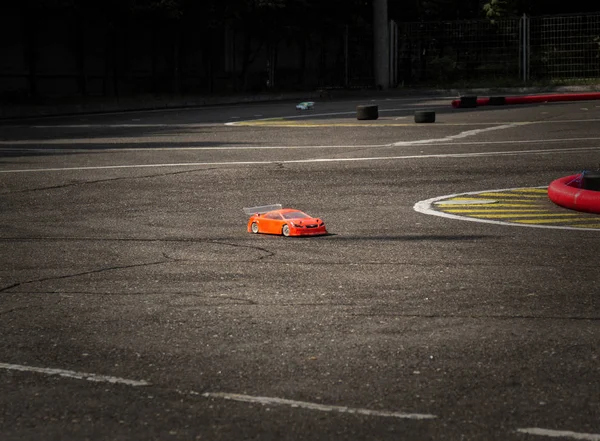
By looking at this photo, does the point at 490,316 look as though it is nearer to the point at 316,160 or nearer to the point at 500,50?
the point at 316,160

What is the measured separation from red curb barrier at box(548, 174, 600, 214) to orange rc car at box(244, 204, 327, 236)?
310 cm

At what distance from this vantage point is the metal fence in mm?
41750

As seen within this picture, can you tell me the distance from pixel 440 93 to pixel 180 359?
37.7 m

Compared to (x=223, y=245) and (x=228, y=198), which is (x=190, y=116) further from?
(x=223, y=245)

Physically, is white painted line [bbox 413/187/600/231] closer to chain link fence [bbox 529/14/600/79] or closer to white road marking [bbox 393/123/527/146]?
white road marking [bbox 393/123/527/146]

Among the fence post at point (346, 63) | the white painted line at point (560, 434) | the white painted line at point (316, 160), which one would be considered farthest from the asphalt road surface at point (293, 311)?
the fence post at point (346, 63)

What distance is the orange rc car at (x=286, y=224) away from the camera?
32.7 ft

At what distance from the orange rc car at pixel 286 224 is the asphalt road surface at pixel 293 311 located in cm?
17

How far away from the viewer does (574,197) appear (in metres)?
11.8

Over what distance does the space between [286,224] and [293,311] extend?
125 inches

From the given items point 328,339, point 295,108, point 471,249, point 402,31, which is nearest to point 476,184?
point 471,249

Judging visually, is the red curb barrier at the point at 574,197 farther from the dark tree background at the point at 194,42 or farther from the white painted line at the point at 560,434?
the dark tree background at the point at 194,42

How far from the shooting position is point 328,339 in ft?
20.1

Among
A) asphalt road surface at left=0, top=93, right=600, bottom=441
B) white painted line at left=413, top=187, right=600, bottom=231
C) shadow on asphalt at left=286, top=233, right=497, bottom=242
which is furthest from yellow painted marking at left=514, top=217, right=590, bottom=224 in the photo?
shadow on asphalt at left=286, top=233, right=497, bottom=242
